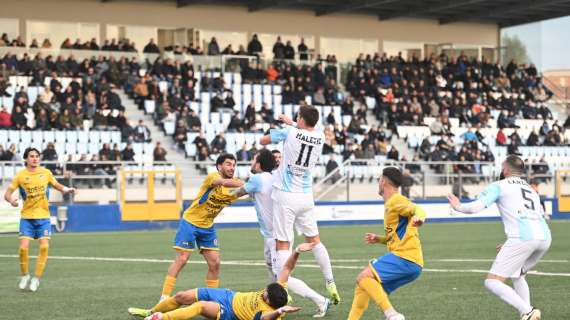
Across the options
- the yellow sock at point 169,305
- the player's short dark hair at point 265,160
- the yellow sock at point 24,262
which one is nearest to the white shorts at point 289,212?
the player's short dark hair at point 265,160

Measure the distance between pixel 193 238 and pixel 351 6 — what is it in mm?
35349

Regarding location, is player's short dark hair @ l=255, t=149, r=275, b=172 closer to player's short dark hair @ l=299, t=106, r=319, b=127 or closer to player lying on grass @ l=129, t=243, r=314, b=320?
player's short dark hair @ l=299, t=106, r=319, b=127

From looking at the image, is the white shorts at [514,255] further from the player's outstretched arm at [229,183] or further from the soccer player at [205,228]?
the soccer player at [205,228]

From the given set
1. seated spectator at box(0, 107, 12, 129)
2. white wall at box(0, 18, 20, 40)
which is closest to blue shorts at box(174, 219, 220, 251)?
seated spectator at box(0, 107, 12, 129)

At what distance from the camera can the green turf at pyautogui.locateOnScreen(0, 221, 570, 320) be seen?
12.3 m

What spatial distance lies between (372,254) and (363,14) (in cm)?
3180

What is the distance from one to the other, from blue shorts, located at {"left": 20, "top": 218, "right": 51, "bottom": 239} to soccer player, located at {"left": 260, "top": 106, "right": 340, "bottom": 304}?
5014 millimetres

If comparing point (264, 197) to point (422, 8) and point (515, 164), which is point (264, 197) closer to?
point (515, 164)

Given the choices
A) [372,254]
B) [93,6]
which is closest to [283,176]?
[372,254]

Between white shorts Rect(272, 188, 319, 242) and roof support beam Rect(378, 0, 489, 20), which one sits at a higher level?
roof support beam Rect(378, 0, 489, 20)

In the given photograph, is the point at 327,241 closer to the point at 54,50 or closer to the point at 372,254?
the point at 372,254

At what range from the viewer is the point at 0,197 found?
29.2m

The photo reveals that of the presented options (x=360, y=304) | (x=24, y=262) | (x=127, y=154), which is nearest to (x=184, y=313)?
(x=360, y=304)

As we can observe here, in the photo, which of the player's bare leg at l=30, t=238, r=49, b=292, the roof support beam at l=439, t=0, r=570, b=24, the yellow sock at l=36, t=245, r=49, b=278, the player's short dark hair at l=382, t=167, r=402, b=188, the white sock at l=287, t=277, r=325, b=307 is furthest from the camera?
the roof support beam at l=439, t=0, r=570, b=24
